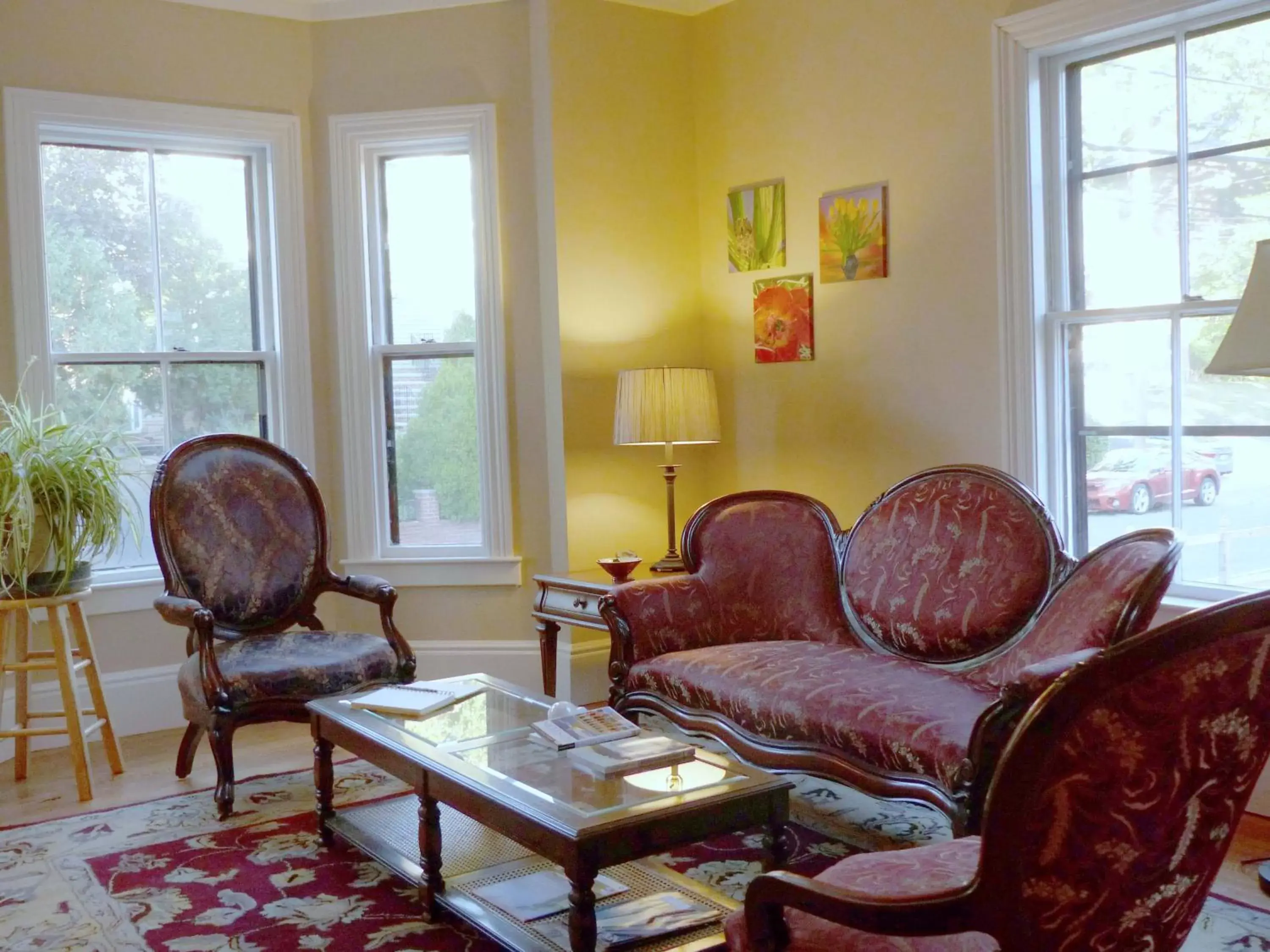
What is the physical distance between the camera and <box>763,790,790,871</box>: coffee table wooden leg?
2.48m

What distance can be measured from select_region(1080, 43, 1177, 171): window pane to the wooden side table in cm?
193

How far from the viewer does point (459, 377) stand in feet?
16.3

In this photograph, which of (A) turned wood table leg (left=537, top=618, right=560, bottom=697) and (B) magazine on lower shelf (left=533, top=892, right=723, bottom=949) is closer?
(B) magazine on lower shelf (left=533, top=892, right=723, bottom=949)

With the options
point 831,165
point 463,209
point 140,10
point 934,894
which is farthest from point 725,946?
point 140,10

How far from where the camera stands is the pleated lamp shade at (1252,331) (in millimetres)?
2355

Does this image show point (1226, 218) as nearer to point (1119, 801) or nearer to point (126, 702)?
point (1119, 801)

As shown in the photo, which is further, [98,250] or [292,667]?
[98,250]

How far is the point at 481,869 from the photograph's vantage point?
113 inches

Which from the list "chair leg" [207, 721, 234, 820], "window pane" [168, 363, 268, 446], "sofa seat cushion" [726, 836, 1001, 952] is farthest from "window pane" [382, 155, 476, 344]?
"sofa seat cushion" [726, 836, 1001, 952]

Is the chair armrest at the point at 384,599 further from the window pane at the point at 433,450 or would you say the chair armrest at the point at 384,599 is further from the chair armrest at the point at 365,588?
the window pane at the point at 433,450

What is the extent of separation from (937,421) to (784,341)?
0.77 meters

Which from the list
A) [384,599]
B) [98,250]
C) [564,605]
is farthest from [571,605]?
[98,250]

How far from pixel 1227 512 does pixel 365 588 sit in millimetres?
2713

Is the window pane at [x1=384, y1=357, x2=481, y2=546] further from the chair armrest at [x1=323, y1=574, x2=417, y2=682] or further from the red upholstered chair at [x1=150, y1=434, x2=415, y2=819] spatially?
the chair armrest at [x1=323, y1=574, x2=417, y2=682]
